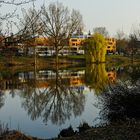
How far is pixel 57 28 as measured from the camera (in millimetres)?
64688

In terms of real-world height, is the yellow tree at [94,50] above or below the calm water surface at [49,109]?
above

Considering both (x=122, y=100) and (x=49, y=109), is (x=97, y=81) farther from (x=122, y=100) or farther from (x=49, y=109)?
(x=122, y=100)

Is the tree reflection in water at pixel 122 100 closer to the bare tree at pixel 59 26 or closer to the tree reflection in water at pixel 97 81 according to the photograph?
the tree reflection in water at pixel 97 81

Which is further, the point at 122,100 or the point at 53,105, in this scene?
the point at 53,105

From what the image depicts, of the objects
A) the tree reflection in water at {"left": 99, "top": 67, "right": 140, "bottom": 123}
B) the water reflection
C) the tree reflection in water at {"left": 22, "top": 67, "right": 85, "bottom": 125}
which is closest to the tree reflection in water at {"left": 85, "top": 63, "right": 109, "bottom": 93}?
the water reflection

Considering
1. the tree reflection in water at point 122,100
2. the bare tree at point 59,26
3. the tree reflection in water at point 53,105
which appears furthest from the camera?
the bare tree at point 59,26

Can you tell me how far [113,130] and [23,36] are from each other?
3453 millimetres

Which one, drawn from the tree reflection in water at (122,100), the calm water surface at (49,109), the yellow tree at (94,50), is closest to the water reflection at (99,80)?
the calm water surface at (49,109)

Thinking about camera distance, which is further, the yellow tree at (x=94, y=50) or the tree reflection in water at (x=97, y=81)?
the yellow tree at (x=94, y=50)

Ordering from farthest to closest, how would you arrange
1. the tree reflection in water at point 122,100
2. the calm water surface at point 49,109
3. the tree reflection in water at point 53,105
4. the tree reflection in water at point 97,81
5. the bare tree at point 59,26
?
the bare tree at point 59,26
the tree reflection in water at point 53,105
the tree reflection in water at point 97,81
the calm water surface at point 49,109
the tree reflection in water at point 122,100

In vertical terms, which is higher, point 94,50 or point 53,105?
point 94,50

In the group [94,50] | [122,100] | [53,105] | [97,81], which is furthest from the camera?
[94,50]

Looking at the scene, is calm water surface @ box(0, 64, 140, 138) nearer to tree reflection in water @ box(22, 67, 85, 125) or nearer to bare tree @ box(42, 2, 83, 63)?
tree reflection in water @ box(22, 67, 85, 125)

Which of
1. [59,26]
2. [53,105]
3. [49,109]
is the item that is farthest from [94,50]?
[49,109]
